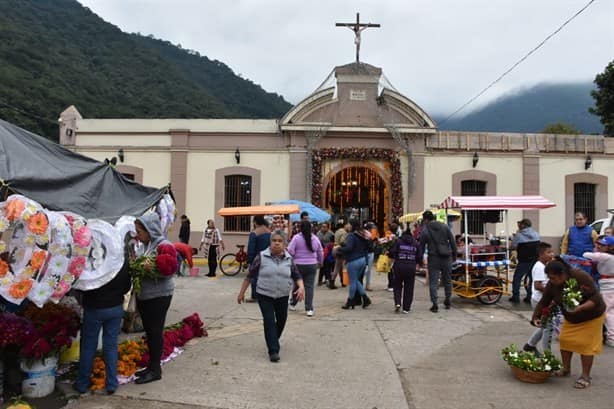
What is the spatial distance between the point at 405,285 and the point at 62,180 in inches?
234

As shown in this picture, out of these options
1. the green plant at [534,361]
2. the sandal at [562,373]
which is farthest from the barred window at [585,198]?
the green plant at [534,361]

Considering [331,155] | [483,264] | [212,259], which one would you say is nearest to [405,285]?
[483,264]

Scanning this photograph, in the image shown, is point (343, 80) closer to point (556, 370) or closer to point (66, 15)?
point (556, 370)

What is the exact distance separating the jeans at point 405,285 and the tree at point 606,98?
24.1 meters

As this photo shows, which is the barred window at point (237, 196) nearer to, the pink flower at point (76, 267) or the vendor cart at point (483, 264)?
the vendor cart at point (483, 264)

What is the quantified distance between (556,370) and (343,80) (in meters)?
15.0

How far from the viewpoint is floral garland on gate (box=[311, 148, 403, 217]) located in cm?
1820

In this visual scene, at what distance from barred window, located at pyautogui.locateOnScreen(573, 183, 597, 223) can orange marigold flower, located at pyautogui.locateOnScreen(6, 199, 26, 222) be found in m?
20.1

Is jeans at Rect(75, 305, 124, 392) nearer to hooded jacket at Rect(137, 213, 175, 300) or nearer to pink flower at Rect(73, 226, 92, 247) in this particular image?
hooded jacket at Rect(137, 213, 175, 300)

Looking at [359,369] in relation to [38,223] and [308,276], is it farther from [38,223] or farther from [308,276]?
[38,223]

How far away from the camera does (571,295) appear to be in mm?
4855

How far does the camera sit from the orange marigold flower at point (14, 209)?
4250 millimetres

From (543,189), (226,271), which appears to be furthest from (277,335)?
(543,189)

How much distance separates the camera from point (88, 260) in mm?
4672
